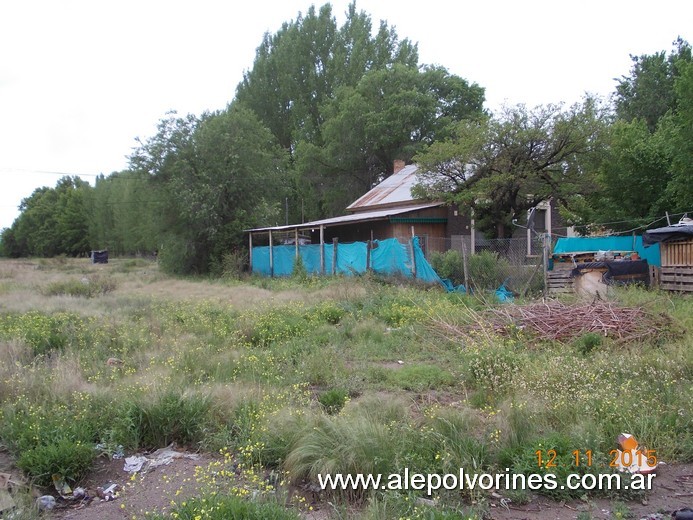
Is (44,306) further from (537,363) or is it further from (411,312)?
(537,363)

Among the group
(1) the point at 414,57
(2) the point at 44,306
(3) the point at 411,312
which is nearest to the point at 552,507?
(3) the point at 411,312

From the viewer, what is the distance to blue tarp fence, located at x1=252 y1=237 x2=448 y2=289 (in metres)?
15.3

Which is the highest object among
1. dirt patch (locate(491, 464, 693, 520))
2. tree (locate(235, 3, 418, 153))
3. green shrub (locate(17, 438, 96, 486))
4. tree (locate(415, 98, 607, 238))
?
tree (locate(235, 3, 418, 153))

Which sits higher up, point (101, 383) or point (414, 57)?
point (414, 57)

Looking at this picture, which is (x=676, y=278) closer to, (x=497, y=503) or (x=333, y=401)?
(x=333, y=401)

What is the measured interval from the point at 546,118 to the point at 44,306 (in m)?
15.6

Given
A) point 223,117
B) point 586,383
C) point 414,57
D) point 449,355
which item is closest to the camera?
point 586,383

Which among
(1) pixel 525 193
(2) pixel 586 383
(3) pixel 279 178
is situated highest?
(3) pixel 279 178

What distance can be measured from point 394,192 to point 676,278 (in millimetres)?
16603

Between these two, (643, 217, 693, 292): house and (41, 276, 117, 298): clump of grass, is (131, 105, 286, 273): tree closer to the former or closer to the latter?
(41, 276, 117, 298): clump of grass

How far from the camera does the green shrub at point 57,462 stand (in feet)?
14.3

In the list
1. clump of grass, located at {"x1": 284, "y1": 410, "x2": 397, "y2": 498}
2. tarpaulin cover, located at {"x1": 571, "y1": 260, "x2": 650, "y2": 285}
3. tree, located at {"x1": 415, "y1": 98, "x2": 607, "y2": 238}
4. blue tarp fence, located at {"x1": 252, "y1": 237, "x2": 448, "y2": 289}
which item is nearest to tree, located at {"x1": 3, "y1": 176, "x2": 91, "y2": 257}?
blue tarp fence, located at {"x1": 252, "y1": 237, "x2": 448, "y2": 289}

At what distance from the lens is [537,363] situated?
6582mm

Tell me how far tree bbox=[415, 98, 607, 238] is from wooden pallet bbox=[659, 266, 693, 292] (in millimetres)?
5972
